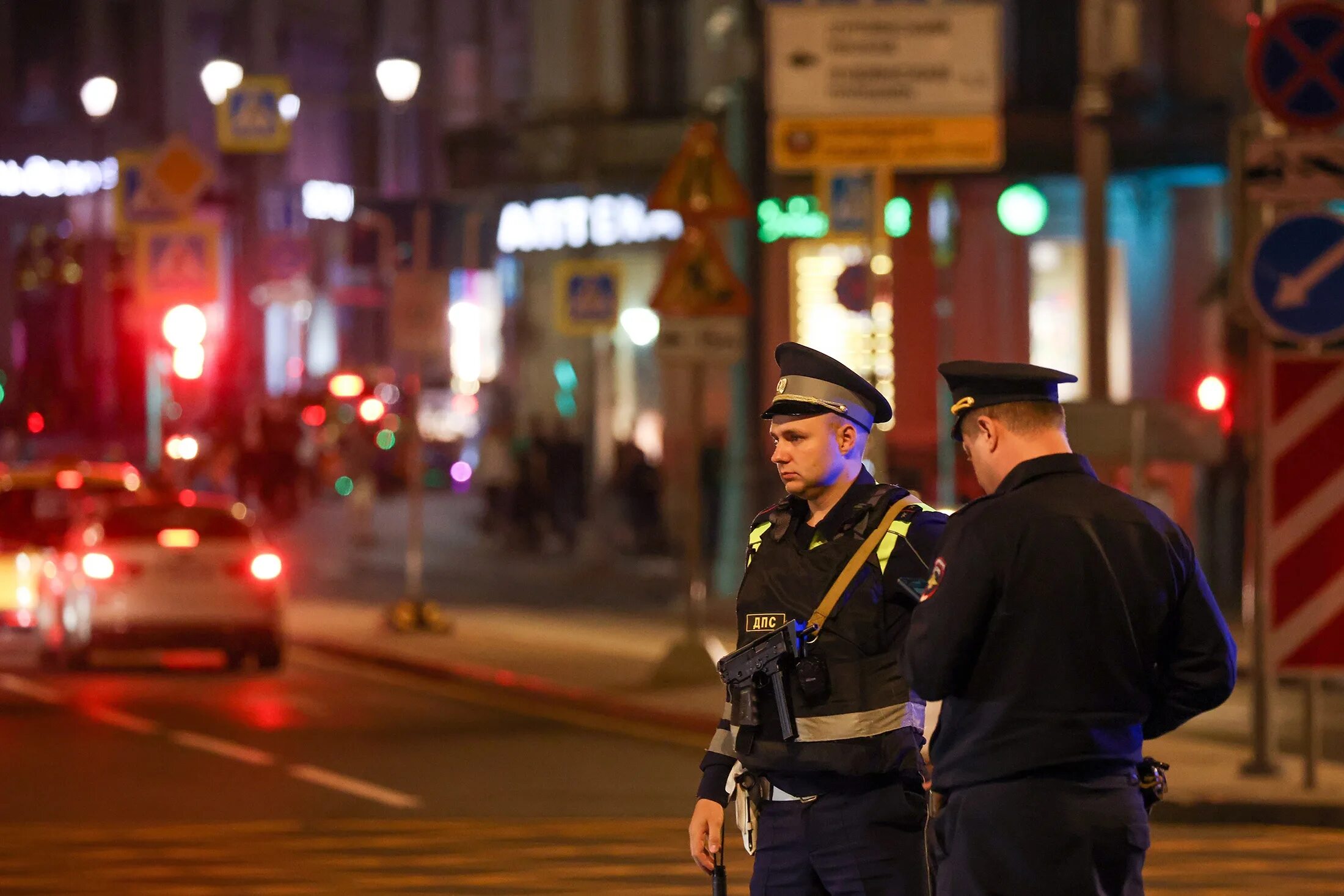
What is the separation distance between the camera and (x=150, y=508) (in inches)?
776

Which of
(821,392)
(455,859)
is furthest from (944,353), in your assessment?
(821,392)

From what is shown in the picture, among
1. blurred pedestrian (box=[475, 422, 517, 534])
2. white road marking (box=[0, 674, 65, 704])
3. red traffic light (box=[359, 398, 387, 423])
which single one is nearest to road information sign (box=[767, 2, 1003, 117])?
white road marking (box=[0, 674, 65, 704])

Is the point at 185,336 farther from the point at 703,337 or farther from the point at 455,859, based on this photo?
the point at 455,859

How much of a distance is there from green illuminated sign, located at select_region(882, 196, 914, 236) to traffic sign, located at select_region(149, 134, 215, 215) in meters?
8.36

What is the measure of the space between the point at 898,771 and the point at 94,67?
6667cm

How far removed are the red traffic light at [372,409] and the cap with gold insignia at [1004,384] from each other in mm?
40933

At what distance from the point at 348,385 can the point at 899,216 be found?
22880 mm

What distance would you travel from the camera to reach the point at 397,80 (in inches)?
1036

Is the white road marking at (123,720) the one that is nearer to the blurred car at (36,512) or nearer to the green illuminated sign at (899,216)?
the blurred car at (36,512)

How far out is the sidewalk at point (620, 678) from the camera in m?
11.8

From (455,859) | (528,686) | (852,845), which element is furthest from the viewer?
(528,686)

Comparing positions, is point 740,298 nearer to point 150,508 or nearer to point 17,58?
point 150,508

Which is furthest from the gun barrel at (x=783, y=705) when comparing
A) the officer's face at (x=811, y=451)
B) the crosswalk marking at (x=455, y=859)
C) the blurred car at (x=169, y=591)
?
the blurred car at (x=169, y=591)

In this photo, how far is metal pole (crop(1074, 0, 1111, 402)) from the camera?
14977 millimetres
